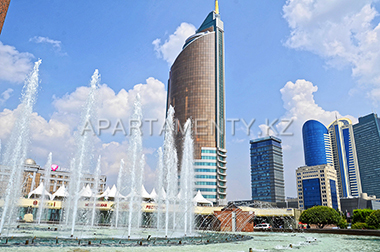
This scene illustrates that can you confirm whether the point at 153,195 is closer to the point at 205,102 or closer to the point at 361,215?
the point at 361,215

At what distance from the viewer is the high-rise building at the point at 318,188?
163 metres

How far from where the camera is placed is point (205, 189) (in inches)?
4077

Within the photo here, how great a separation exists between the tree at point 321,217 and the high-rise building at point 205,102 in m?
46.0

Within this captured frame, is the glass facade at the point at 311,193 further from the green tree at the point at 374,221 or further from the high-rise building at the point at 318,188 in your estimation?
the green tree at the point at 374,221

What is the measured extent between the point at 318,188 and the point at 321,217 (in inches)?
4614

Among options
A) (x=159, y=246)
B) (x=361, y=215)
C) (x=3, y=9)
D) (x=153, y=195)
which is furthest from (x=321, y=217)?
(x=3, y=9)

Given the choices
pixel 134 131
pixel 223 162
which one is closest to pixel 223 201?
pixel 223 162

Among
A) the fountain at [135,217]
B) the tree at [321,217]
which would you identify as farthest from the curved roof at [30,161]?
the tree at [321,217]

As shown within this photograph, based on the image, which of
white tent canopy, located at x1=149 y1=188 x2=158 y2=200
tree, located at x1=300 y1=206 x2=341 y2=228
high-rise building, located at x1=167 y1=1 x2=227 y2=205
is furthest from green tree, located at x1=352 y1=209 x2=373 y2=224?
high-rise building, located at x1=167 y1=1 x2=227 y2=205

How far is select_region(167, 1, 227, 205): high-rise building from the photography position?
107375 mm

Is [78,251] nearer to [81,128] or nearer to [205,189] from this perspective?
[81,128]

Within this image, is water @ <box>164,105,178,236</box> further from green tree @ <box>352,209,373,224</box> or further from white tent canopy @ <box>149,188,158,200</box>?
green tree @ <box>352,209,373,224</box>

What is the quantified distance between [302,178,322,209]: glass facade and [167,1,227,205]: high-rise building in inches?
3157

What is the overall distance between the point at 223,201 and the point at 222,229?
153 ft
